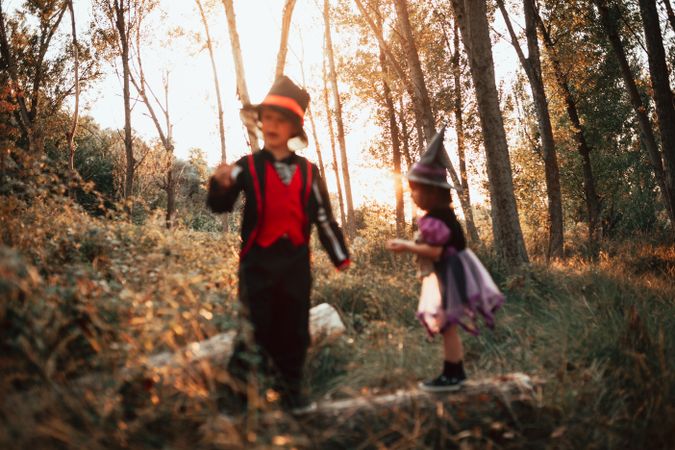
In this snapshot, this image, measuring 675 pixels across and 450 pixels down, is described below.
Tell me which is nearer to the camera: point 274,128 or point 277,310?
point 277,310

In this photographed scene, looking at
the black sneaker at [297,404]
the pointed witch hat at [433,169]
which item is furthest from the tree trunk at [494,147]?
the black sneaker at [297,404]

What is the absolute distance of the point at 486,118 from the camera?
834 centimetres

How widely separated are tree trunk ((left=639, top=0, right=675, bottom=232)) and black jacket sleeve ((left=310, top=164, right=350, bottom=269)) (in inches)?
390

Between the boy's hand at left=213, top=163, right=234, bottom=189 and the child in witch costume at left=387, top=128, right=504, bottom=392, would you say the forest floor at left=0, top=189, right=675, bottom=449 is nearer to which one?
the child in witch costume at left=387, top=128, right=504, bottom=392

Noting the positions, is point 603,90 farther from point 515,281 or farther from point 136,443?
point 136,443

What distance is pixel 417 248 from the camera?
360cm

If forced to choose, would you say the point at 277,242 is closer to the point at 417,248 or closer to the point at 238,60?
the point at 417,248

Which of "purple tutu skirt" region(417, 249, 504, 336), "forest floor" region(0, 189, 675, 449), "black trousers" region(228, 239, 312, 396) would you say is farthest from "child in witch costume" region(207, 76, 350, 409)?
"purple tutu skirt" region(417, 249, 504, 336)

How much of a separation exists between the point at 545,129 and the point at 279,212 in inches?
489

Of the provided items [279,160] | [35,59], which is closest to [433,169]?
[279,160]

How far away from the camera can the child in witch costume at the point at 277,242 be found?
330cm

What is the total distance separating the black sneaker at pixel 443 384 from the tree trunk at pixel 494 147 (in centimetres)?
475

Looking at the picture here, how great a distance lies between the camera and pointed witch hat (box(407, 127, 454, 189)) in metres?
3.84

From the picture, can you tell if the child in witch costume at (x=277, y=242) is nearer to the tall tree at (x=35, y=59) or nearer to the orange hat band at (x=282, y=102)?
the orange hat band at (x=282, y=102)
